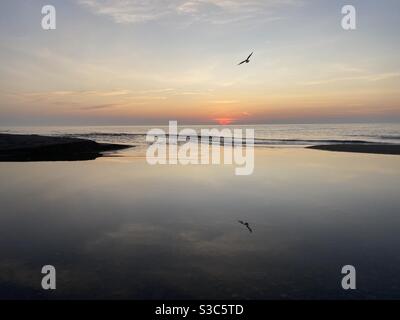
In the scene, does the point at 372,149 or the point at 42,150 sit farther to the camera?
the point at 372,149

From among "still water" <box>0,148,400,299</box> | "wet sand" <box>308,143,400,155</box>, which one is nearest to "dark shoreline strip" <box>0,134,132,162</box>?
"still water" <box>0,148,400,299</box>

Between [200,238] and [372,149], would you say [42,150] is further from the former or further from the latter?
[372,149]

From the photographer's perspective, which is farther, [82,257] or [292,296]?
[82,257]

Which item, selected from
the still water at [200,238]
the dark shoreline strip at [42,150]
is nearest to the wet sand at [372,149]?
the still water at [200,238]

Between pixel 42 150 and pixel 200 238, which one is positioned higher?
pixel 42 150

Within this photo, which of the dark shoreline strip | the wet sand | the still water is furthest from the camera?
the wet sand

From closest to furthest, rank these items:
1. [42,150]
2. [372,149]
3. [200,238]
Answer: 1. [200,238]
2. [42,150]
3. [372,149]

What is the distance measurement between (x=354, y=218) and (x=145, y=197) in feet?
30.0

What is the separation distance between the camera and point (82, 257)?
9.44 meters

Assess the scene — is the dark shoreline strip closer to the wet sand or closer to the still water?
the still water

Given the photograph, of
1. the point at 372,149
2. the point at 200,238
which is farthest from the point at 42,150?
the point at 372,149

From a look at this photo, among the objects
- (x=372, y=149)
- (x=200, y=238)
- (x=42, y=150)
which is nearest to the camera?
(x=200, y=238)
